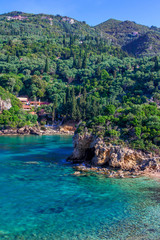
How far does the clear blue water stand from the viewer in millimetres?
12516

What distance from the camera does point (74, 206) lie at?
620 inches

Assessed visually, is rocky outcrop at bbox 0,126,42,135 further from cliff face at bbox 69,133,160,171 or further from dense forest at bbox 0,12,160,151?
cliff face at bbox 69,133,160,171

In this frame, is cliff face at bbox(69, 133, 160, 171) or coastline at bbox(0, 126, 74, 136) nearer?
cliff face at bbox(69, 133, 160, 171)

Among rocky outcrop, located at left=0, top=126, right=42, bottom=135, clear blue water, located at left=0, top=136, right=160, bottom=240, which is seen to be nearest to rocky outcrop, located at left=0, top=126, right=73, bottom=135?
rocky outcrop, located at left=0, top=126, right=42, bottom=135

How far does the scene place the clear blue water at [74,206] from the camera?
12516 millimetres

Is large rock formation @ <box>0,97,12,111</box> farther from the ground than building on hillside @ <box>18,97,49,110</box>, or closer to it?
closer to it

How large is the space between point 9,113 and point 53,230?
184ft

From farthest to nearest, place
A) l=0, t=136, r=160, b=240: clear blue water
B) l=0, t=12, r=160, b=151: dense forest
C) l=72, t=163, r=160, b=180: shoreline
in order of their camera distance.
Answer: l=0, t=12, r=160, b=151: dense forest → l=72, t=163, r=160, b=180: shoreline → l=0, t=136, r=160, b=240: clear blue water

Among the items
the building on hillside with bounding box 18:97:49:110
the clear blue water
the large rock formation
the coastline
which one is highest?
the building on hillside with bounding box 18:97:49:110

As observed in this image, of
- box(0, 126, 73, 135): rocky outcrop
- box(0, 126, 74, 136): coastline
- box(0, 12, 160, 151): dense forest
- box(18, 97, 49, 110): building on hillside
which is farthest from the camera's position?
box(18, 97, 49, 110): building on hillside

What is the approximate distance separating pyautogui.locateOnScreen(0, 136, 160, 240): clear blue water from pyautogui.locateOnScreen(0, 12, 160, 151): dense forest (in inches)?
279

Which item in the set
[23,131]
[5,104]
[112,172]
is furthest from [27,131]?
[112,172]

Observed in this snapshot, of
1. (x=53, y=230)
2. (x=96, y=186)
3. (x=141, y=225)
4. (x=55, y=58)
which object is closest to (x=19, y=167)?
(x=96, y=186)

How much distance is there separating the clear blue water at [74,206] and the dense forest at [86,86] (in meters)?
7.07
